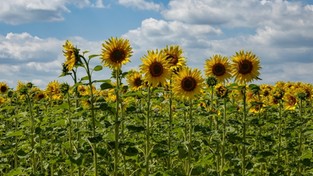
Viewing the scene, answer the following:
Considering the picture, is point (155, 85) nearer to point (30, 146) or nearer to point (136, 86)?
point (136, 86)

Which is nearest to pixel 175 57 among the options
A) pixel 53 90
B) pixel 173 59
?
pixel 173 59

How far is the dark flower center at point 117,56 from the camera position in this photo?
6.39m

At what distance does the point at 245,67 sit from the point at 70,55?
3.01m

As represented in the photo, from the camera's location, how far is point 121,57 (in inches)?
253

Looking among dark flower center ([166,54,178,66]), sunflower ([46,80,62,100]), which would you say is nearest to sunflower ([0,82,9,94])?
sunflower ([46,80,62,100])

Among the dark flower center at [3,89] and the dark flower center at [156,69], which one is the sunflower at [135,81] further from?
the dark flower center at [3,89]

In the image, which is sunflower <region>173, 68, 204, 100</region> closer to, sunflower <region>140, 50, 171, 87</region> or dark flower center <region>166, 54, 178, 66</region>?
dark flower center <region>166, 54, 178, 66</region>

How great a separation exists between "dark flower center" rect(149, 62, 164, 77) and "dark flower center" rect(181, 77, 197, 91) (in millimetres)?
701

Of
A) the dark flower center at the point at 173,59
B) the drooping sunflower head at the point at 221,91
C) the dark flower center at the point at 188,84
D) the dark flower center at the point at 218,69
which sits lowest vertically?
the drooping sunflower head at the point at 221,91

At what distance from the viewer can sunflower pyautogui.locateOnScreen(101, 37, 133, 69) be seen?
640 cm

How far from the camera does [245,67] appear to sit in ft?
25.4

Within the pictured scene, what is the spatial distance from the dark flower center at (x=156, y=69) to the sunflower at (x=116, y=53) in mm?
520

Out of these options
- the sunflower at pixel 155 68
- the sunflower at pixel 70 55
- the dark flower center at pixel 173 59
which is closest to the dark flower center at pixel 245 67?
the dark flower center at pixel 173 59

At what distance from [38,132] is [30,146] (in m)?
1.10
